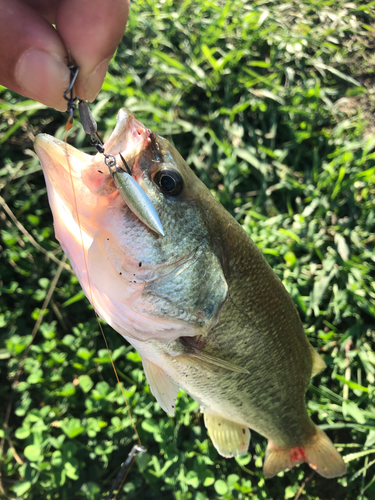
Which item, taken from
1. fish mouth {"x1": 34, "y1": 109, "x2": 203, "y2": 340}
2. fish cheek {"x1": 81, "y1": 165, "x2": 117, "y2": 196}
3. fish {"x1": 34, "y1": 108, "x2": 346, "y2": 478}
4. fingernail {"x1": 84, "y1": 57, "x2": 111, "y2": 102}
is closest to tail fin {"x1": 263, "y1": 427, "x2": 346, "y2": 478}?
fish {"x1": 34, "y1": 108, "x2": 346, "y2": 478}

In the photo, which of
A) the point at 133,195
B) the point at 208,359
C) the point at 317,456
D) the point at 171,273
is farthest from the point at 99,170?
the point at 317,456

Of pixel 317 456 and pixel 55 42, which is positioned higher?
pixel 55 42

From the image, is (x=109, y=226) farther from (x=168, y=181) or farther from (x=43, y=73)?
(x=43, y=73)

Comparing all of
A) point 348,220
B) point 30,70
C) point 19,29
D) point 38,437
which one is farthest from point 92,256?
point 348,220

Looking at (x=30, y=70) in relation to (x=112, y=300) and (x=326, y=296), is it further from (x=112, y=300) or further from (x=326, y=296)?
(x=326, y=296)

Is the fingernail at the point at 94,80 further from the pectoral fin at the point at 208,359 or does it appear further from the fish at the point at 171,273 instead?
the pectoral fin at the point at 208,359

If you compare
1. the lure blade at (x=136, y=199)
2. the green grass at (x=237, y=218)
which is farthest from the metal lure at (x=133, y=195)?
the green grass at (x=237, y=218)

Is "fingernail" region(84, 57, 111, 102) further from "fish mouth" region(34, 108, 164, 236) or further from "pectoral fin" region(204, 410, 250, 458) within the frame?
"pectoral fin" region(204, 410, 250, 458)
